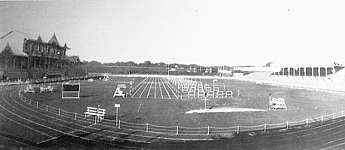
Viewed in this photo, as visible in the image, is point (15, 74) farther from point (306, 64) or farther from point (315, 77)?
point (315, 77)

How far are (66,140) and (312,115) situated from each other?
19.5m

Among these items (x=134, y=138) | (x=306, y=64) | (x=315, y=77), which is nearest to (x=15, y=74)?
(x=134, y=138)

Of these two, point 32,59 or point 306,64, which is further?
point 306,64

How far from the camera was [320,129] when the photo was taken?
54.1ft

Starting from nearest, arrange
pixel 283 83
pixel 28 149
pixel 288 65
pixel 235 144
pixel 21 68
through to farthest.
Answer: pixel 28 149, pixel 235 144, pixel 21 68, pixel 288 65, pixel 283 83

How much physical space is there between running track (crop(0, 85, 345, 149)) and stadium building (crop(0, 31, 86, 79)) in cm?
748

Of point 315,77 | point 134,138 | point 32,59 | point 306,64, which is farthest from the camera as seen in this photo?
point 315,77

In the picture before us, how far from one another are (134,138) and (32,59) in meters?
28.0

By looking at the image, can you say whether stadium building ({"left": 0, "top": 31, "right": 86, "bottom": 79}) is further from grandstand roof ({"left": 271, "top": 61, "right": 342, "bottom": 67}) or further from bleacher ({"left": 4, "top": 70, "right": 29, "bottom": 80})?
grandstand roof ({"left": 271, "top": 61, "right": 342, "bottom": 67})

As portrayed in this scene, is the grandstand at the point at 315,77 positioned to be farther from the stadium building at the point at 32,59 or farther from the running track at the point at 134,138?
the stadium building at the point at 32,59

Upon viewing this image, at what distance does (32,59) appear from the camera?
35281mm

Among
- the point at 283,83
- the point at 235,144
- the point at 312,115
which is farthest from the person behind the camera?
the point at 283,83

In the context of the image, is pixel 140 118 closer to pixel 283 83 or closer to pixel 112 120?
pixel 112 120

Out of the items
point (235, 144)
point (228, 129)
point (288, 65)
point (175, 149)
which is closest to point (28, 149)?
point (175, 149)
